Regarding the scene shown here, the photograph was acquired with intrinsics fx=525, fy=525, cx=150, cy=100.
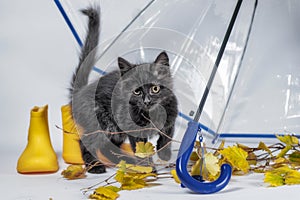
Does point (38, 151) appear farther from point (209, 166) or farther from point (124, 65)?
point (209, 166)

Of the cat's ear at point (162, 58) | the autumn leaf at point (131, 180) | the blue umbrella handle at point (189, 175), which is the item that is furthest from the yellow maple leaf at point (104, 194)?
the cat's ear at point (162, 58)

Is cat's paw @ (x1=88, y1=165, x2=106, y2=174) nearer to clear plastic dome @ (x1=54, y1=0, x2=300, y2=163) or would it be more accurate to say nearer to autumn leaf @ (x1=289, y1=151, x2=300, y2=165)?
clear plastic dome @ (x1=54, y1=0, x2=300, y2=163)

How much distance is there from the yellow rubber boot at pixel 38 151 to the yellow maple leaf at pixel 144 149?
308 mm

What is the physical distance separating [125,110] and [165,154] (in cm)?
16

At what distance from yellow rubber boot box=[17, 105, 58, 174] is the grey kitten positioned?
0.33 ft

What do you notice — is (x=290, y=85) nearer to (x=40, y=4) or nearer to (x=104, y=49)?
(x=104, y=49)

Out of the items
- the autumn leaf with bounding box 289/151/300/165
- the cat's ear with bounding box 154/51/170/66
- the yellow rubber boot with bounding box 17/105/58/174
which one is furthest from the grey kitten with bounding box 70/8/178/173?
the autumn leaf with bounding box 289/151/300/165

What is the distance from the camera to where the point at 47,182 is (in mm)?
1366

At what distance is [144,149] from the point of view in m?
1.32

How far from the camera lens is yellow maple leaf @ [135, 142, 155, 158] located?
4.32 feet

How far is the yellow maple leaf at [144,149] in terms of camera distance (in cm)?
132

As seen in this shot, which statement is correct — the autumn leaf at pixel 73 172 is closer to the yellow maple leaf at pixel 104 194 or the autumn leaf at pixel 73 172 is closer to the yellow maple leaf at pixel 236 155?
the yellow maple leaf at pixel 104 194

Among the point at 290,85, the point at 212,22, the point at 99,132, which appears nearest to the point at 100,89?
the point at 99,132

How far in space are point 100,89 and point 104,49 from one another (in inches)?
5.7
